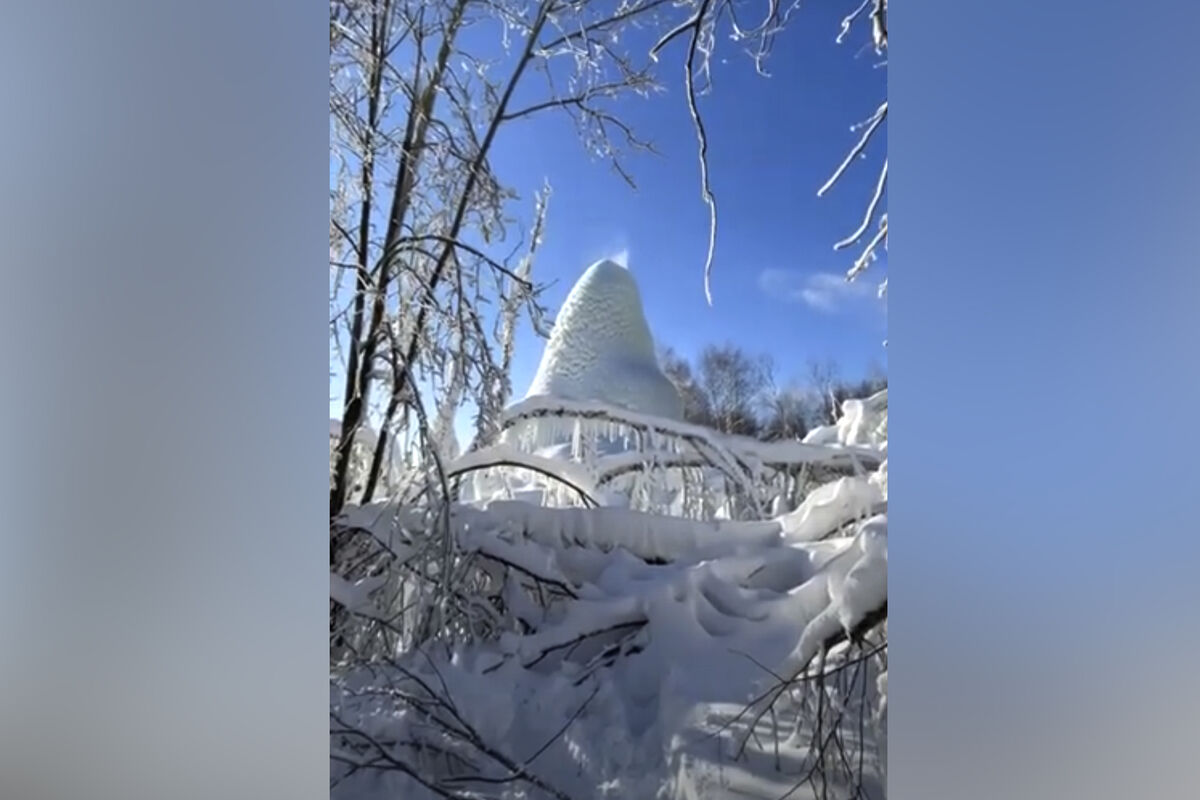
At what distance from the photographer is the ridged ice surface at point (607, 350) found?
152 centimetres

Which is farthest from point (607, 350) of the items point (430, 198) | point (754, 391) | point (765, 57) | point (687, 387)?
point (765, 57)

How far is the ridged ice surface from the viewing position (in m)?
1.52

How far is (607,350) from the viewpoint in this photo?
60.2 inches

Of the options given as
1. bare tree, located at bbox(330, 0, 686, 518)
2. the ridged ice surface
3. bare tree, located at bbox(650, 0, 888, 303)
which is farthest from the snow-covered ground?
bare tree, located at bbox(650, 0, 888, 303)

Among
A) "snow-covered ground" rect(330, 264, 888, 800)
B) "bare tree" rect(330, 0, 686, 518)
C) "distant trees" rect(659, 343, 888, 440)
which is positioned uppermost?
"bare tree" rect(330, 0, 686, 518)

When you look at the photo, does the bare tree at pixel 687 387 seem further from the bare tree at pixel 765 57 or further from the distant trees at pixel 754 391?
the bare tree at pixel 765 57

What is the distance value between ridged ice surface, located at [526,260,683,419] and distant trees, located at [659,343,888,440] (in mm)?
35

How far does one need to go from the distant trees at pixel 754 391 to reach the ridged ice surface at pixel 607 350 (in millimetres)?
35
